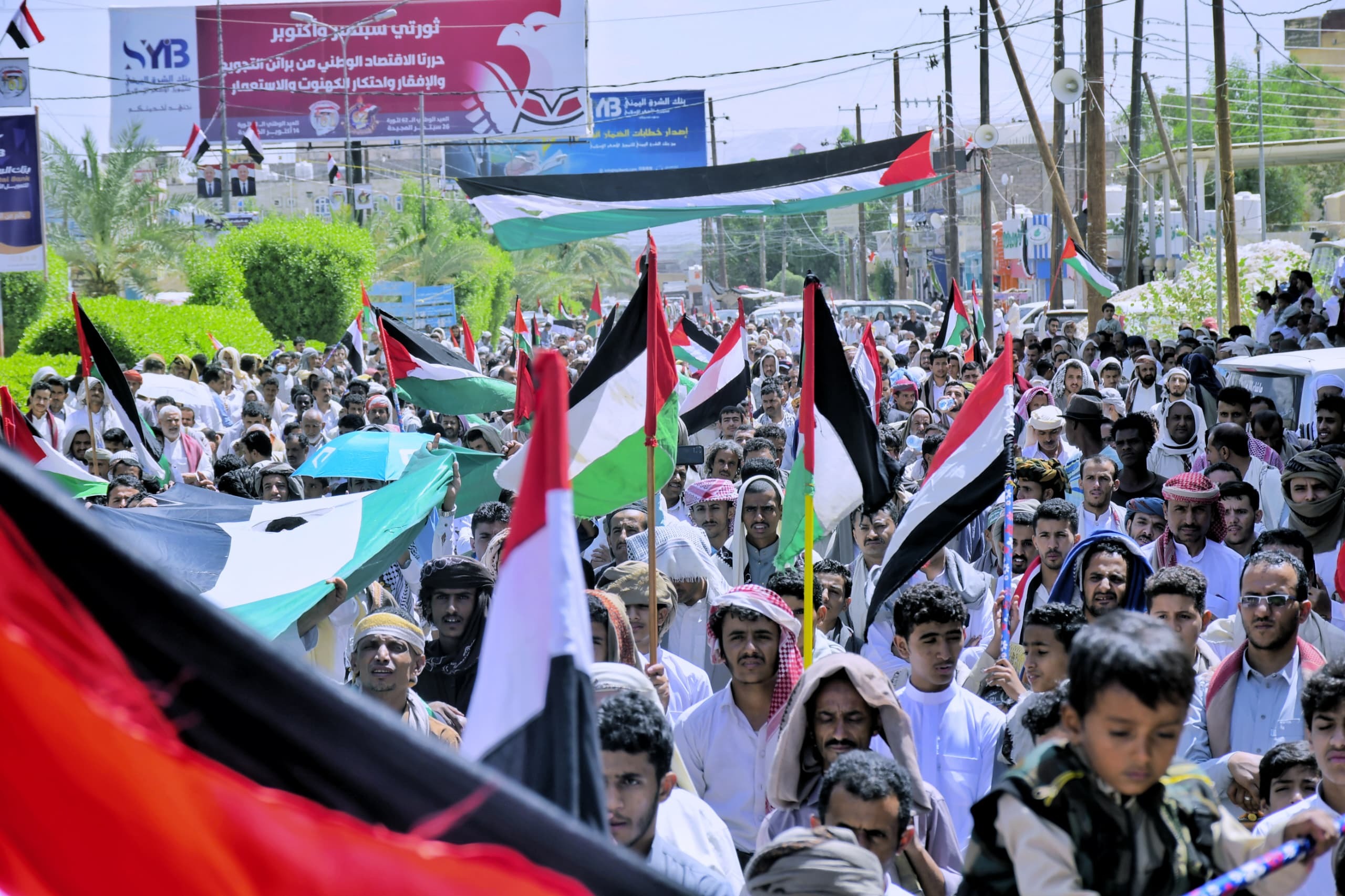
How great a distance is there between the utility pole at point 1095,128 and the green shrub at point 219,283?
15498mm

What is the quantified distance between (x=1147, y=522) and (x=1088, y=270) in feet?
45.8

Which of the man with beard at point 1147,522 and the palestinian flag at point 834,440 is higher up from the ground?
the palestinian flag at point 834,440

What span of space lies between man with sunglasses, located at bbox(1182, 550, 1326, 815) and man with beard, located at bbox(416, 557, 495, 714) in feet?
8.23

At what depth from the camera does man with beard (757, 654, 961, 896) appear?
3.89 m

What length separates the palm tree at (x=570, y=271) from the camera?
54.1 metres

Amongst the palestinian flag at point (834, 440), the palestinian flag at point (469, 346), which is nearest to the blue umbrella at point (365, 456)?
the palestinian flag at point (834, 440)

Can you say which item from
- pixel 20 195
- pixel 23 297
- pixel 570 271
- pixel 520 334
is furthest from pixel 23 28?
pixel 570 271

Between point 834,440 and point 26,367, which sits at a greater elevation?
point 26,367

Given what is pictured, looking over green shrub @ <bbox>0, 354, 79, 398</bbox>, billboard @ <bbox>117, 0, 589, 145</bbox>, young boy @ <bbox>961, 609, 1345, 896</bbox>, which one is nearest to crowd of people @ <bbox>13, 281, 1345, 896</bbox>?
young boy @ <bbox>961, 609, 1345, 896</bbox>

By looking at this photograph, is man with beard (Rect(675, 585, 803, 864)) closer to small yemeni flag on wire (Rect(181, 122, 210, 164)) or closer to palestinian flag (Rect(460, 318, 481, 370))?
palestinian flag (Rect(460, 318, 481, 370))

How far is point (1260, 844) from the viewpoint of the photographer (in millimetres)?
2340

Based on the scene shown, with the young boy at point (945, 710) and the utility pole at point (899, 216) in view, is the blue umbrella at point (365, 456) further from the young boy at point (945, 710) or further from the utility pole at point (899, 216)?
the utility pole at point (899, 216)

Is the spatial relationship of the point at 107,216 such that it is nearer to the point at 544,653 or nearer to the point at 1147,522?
the point at 1147,522

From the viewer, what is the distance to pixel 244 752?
182 centimetres
